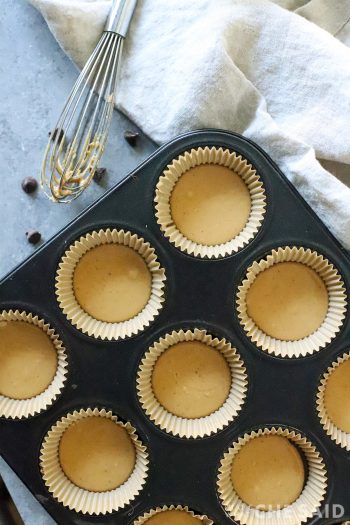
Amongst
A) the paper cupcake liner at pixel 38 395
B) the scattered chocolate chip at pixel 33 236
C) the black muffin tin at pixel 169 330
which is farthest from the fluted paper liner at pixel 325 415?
the scattered chocolate chip at pixel 33 236

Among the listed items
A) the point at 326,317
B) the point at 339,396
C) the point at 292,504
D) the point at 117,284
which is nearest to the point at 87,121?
the point at 117,284

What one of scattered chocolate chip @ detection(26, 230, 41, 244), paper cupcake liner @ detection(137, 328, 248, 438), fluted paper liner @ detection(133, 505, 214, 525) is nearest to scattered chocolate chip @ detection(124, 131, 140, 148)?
scattered chocolate chip @ detection(26, 230, 41, 244)

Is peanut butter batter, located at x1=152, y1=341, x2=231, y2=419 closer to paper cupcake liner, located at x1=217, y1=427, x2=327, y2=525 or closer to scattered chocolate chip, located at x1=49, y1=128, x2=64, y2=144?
paper cupcake liner, located at x1=217, y1=427, x2=327, y2=525

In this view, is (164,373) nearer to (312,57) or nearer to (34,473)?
(34,473)

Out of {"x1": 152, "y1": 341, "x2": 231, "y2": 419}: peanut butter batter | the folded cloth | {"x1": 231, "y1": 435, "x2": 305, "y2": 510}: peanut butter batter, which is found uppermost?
the folded cloth

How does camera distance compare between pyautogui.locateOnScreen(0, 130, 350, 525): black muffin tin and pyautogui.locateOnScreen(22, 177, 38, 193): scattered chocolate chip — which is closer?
pyautogui.locateOnScreen(0, 130, 350, 525): black muffin tin

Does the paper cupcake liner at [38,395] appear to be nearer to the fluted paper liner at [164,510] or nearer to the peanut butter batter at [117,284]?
the peanut butter batter at [117,284]

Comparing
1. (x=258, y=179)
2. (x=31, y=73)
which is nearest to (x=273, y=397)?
(x=258, y=179)

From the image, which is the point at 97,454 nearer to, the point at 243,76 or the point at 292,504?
the point at 292,504
